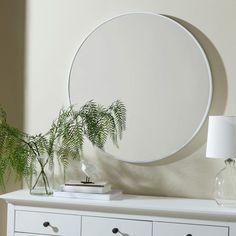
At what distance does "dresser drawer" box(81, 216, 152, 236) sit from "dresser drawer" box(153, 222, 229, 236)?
0.14ft

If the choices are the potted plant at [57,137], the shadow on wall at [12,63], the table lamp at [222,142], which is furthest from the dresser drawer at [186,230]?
the shadow on wall at [12,63]

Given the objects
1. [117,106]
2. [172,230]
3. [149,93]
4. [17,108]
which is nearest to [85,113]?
[117,106]

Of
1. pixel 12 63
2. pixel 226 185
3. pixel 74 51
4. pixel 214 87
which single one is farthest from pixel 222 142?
pixel 12 63

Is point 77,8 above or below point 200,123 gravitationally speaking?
above

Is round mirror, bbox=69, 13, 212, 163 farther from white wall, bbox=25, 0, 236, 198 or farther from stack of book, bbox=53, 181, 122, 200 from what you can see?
stack of book, bbox=53, 181, 122, 200

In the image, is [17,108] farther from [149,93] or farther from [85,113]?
[149,93]

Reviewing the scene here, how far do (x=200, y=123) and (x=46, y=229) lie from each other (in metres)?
0.87

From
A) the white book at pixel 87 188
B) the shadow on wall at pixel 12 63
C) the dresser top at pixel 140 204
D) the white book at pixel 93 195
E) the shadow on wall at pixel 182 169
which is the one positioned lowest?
the dresser top at pixel 140 204

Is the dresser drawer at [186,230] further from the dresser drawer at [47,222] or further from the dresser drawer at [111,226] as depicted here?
the dresser drawer at [47,222]

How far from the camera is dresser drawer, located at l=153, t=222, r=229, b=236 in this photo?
6.30 feet

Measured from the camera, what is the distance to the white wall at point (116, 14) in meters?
2.22

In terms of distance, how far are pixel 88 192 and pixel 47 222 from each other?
0.77 feet

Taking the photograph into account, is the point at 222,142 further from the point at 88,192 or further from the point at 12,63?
the point at 12,63

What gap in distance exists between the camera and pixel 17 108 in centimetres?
259
